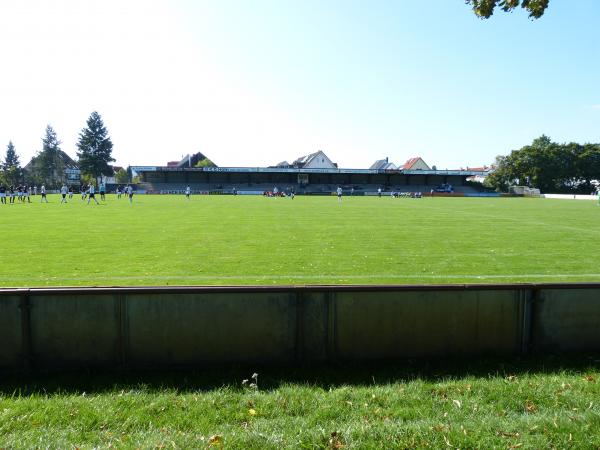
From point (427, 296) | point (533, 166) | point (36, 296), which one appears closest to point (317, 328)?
point (427, 296)

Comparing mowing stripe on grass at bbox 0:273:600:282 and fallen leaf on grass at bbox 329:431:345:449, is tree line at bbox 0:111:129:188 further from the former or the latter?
fallen leaf on grass at bbox 329:431:345:449

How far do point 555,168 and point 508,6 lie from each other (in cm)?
10089

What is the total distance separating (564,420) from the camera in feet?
13.6

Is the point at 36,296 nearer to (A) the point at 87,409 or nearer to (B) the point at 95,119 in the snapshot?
(A) the point at 87,409

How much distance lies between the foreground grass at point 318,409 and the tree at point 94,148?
112 meters

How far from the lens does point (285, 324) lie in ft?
18.4

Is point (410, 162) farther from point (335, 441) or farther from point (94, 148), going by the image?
point (335, 441)

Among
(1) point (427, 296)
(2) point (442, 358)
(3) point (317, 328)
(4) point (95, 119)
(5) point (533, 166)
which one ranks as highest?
(4) point (95, 119)

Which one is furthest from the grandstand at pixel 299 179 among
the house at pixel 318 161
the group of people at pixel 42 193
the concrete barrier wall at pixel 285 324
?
the concrete barrier wall at pixel 285 324

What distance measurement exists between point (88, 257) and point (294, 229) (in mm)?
9438

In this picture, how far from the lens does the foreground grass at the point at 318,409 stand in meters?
3.85

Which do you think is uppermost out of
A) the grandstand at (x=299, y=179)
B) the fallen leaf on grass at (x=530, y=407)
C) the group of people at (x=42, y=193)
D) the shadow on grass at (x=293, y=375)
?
the grandstand at (x=299, y=179)

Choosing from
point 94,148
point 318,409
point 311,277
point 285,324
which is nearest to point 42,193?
point 311,277

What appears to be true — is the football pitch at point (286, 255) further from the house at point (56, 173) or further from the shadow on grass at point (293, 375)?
the house at point (56, 173)
